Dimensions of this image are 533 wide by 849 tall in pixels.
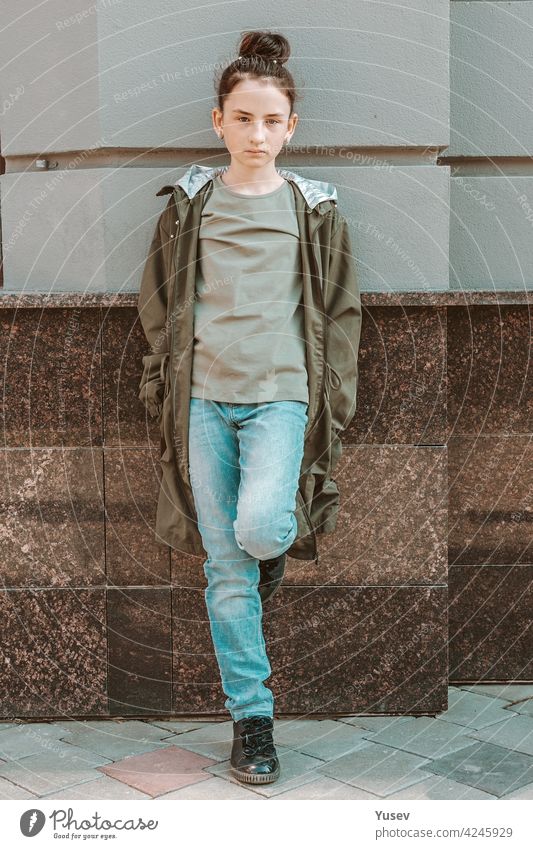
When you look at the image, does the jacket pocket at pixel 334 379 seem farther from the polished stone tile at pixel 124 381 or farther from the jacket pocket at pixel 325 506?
the polished stone tile at pixel 124 381

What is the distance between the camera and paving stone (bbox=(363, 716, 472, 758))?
408 cm

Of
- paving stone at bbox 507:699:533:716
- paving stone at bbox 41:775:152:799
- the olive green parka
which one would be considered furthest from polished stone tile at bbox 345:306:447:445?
paving stone at bbox 41:775:152:799

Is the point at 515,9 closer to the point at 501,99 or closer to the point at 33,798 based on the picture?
the point at 501,99

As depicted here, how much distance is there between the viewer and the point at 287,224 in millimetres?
3832

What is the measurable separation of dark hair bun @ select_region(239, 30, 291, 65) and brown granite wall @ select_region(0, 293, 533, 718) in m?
1.02

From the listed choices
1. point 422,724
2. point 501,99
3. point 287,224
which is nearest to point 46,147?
point 287,224

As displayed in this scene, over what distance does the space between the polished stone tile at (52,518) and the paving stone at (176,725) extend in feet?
2.04

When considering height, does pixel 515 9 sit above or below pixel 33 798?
above

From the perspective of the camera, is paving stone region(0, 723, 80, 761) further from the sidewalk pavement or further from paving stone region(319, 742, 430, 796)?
paving stone region(319, 742, 430, 796)

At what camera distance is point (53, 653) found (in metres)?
4.39

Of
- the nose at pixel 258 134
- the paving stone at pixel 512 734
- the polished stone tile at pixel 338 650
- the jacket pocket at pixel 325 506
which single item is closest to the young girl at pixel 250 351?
the nose at pixel 258 134

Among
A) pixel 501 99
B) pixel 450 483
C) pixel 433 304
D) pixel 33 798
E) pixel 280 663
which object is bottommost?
pixel 33 798
